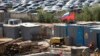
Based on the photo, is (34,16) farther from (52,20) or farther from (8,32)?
(8,32)

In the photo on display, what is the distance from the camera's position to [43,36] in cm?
2723

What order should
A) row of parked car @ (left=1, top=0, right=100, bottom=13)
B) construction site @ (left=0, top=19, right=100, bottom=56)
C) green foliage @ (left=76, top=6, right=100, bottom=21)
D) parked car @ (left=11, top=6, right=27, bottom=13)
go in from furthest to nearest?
row of parked car @ (left=1, top=0, right=100, bottom=13) < parked car @ (left=11, top=6, right=27, bottom=13) < green foliage @ (left=76, top=6, right=100, bottom=21) < construction site @ (left=0, top=19, right=100, bottom=56)

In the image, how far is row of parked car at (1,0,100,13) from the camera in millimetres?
47688

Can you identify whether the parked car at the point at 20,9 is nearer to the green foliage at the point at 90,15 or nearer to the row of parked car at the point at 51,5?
the row of parked car at the point at 51,5

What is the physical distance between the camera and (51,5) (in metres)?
53.3

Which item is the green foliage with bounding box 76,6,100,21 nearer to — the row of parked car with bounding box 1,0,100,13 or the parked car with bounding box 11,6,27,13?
the row of parked car with bounding box 1,0,100,13

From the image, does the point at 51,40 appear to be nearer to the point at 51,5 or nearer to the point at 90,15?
the point at 90,15

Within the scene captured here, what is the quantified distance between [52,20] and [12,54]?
1617 cm

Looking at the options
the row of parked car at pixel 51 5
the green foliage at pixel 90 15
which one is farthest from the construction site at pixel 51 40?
the row of parked car at pixel 51 5

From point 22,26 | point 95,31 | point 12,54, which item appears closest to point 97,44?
point 95,31

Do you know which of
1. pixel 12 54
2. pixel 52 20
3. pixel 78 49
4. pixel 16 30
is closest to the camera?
pixel 78 49

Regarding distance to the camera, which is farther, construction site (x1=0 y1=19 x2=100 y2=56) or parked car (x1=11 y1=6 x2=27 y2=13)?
parked car (x1=11 y1=6 x2=27 y2=13)

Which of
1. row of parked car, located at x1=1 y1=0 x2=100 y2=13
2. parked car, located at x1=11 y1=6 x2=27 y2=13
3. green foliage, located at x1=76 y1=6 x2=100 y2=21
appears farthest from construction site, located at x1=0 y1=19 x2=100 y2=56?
row of parked car, located at x1=1 y1=0 x2=100 y2=13

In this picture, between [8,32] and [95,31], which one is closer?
[95,31]
